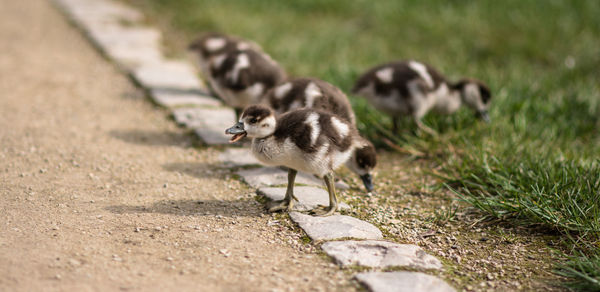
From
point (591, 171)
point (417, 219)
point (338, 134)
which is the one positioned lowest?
point (417, 219)

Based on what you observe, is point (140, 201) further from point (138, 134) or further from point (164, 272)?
point (138, 134)

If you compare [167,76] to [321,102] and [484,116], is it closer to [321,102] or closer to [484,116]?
[321,102]

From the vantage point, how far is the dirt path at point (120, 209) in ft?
12.0

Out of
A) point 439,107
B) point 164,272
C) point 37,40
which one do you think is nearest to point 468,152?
point 439,107

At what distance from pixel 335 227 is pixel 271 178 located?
1.17 metres

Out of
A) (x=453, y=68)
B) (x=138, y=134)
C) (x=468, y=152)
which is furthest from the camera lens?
(x=453, y=68)

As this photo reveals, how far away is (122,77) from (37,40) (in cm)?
227

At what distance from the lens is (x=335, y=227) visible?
4.44 m

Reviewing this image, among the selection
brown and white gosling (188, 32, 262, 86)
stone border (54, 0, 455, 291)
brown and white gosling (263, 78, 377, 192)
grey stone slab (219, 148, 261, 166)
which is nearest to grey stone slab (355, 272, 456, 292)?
stone border (54, 0, 455, 291)

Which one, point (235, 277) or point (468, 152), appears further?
point (468, 152)

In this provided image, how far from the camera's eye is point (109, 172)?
17.4ft

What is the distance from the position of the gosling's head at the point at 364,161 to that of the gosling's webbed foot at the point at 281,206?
73cm

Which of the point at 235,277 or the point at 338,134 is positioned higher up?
the point at 338,134

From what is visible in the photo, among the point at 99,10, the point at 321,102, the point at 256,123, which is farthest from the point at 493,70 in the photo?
the point at 99,10
